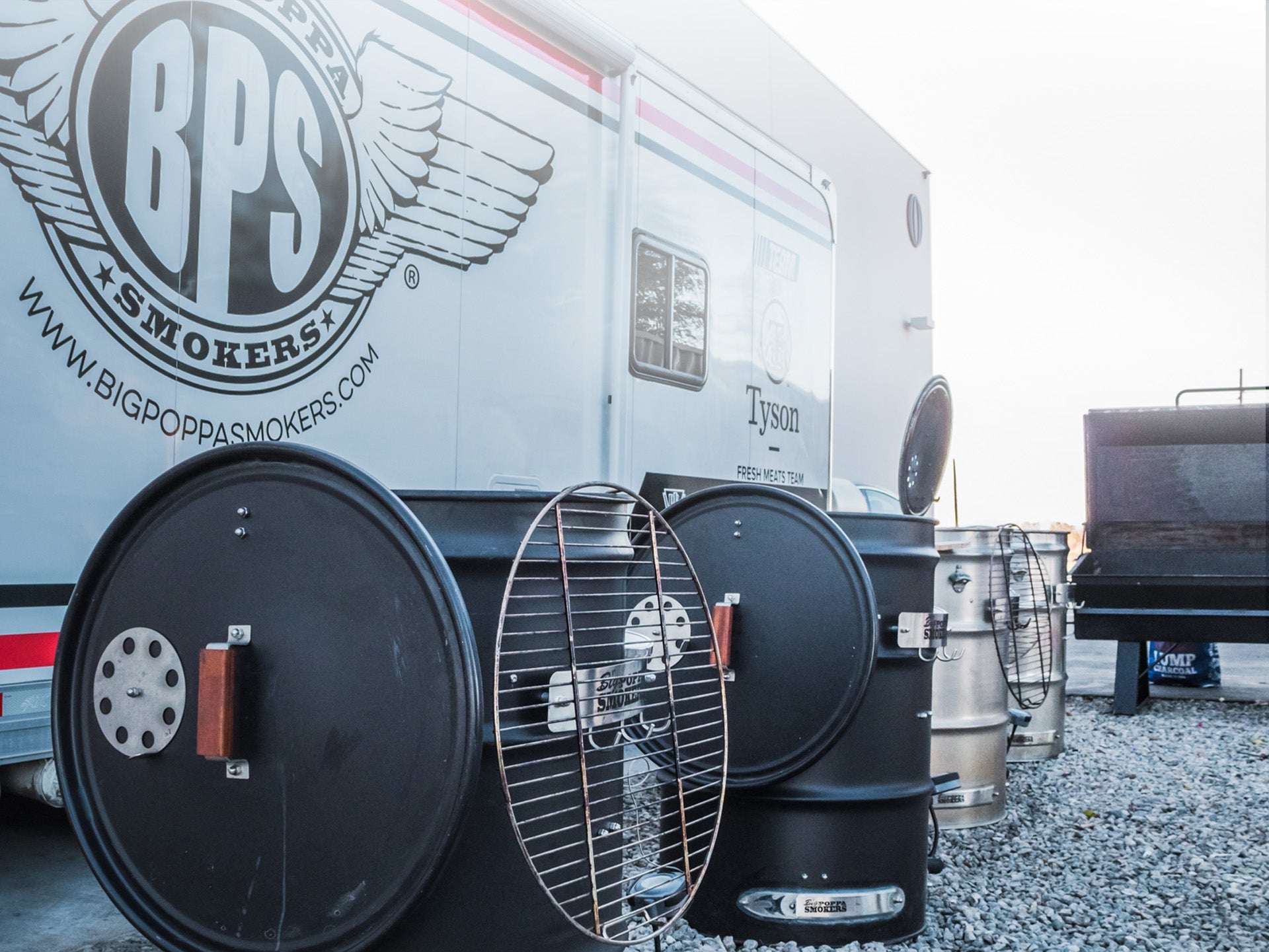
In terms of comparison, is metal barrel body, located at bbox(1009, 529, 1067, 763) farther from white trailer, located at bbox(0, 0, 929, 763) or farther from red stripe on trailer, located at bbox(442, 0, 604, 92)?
red stripe on trailer, located at bbox(442, 0, 604, 92)

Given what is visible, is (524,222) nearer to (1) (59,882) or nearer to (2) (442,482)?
(2) (442,482)

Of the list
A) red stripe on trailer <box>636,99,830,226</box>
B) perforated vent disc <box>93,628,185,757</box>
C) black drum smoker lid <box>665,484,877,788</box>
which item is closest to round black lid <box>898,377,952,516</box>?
red stripe on trailer <box>636,99,830,226</box>

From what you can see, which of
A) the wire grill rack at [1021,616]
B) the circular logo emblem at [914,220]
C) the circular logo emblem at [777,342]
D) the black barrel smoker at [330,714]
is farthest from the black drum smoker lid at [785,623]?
the circular logo emblem at [914,220]

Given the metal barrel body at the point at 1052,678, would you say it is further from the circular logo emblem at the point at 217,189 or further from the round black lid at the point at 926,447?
the circular logo emblem at the point at 217,189

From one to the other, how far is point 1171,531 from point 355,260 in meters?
6.22

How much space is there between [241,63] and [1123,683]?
7.21 m

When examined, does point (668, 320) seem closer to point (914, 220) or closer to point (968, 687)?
point (968, 687)

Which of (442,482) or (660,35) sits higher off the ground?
(660,35)

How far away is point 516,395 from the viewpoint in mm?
4055

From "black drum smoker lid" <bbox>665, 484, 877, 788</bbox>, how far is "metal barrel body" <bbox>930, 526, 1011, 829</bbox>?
67.1 inches

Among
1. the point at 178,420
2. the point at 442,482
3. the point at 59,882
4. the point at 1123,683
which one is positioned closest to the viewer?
the point at 178,420

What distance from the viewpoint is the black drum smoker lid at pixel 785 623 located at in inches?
118

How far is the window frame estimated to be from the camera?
465 centimetres

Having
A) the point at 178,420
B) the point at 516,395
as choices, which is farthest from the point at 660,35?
the point at 178,420
